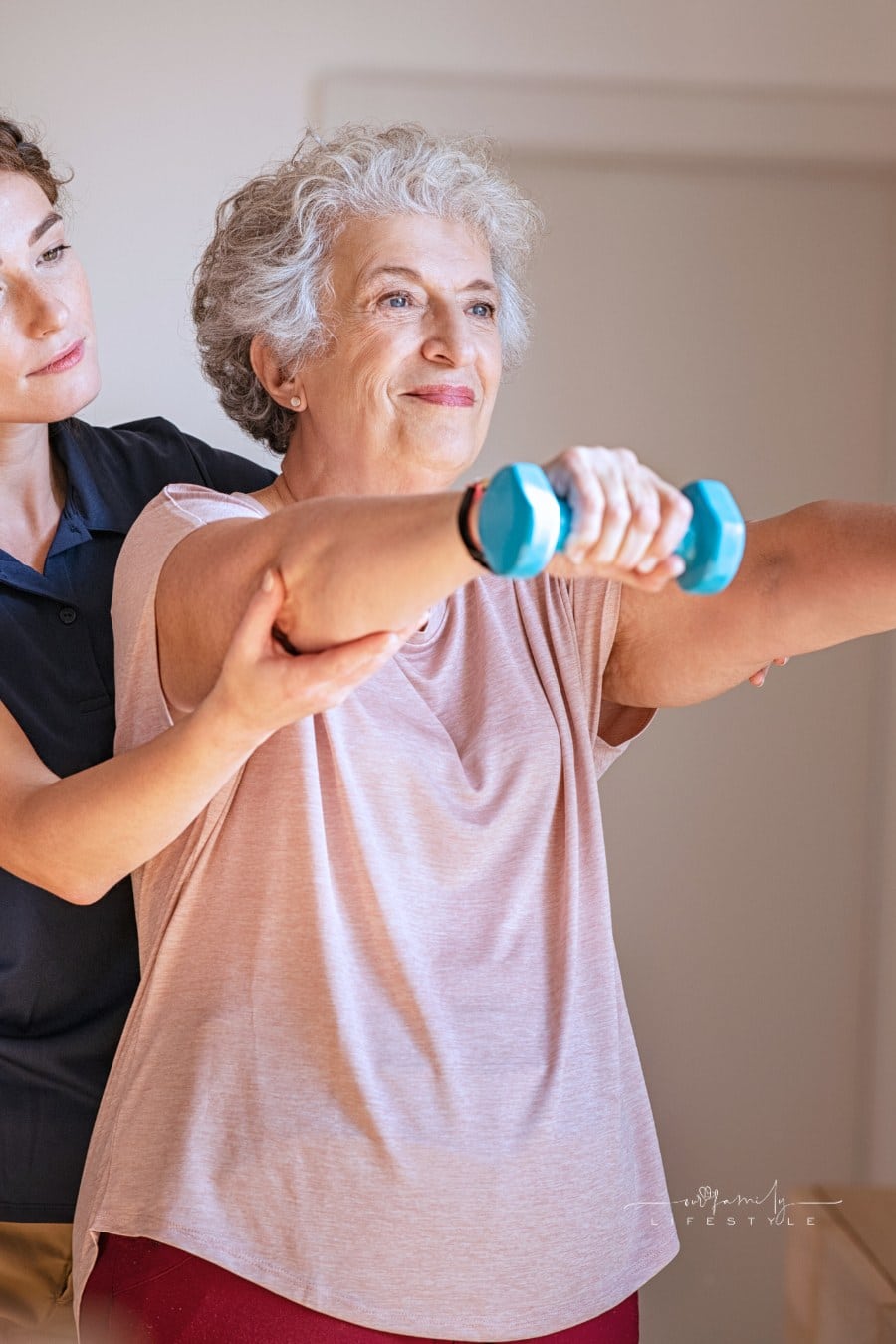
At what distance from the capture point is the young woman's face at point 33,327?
1709mm

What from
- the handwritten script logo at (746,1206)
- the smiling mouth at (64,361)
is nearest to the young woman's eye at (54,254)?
the smiling mouth at (64,361)

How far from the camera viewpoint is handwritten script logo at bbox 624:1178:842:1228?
8.64 ft

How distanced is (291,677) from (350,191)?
74 centimetres

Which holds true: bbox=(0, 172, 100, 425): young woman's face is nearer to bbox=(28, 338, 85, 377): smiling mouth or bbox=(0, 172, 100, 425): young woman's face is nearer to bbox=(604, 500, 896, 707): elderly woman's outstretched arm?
bbox=(28, 338, 85, 377): smiling mouth

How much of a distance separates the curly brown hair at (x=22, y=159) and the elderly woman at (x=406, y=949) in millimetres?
484

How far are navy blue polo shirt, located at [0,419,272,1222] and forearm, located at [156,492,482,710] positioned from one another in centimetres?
45

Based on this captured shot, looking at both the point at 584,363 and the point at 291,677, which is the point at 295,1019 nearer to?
the point at 291,677

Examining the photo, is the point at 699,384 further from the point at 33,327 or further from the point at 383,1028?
the point at 383,1028

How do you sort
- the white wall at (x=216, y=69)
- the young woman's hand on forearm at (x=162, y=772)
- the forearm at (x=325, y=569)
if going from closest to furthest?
the forearm at (x=325, y=569) → the young woman's hand on forearm at (x=162, y=772) → the white wall at (x=216, y=69)

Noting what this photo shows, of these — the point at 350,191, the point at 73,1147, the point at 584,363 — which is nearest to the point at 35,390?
the point at 350,191

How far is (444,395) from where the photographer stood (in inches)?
62.2

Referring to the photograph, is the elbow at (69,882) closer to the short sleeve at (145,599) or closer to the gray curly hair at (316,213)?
the short sleeve at (145,599)

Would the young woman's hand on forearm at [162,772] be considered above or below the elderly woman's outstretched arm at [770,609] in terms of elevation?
below

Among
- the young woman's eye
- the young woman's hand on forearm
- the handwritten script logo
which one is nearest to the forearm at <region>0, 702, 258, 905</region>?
the young woman's hand on forearm
